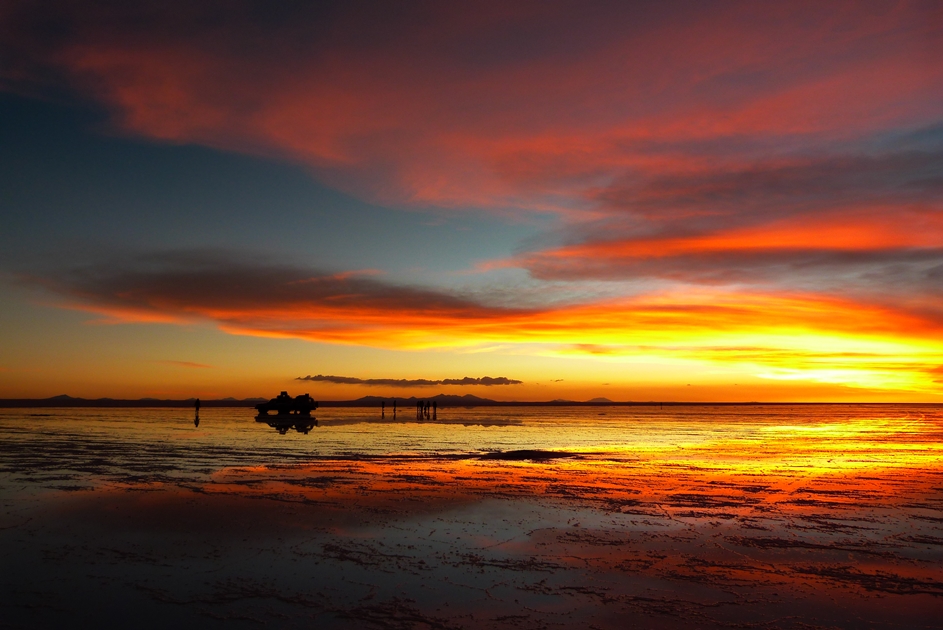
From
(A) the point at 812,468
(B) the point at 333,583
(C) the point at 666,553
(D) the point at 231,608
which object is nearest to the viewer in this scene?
(D) the point at 231,608

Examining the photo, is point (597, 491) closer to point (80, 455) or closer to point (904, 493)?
point (904, 493)

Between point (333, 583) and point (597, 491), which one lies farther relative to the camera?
point (597, 491)

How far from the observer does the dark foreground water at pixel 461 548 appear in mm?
9219

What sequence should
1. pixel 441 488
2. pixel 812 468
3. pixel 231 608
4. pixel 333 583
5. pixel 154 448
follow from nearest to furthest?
pixel 231 608 → pixel 333 583 → pixel 441 488 → pixel 812 468 → pixel 154 448

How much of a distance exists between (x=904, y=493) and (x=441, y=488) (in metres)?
15.2

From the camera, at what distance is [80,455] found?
98.8 feet

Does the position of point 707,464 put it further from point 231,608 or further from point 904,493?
point 231,608

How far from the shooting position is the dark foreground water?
363 inches

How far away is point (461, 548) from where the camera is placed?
1273 centimetres

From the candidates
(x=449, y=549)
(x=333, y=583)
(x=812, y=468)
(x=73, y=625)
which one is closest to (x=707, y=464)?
(x=812, y=468)

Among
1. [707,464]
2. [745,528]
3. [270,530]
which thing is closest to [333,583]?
[270,530]

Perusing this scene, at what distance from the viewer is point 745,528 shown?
15.1m

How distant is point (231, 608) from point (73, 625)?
199cm

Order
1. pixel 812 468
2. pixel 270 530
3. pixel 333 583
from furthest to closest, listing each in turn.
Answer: pixel 812 468 → pixel 270 530 → pixel 333 583
